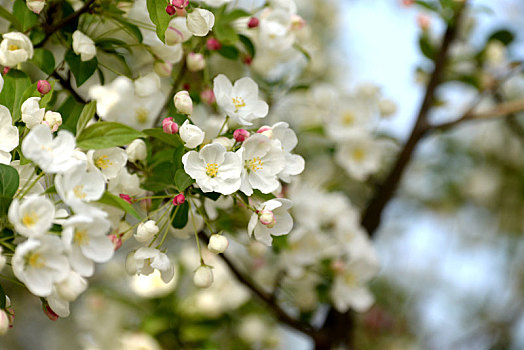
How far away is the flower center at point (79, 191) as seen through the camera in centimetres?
69

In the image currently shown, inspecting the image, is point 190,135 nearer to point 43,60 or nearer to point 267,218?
point 267,218

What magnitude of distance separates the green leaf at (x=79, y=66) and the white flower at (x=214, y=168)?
0.92 ft

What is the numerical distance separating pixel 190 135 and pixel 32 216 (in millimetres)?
239

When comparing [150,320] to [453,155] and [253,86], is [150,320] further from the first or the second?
[453,155]

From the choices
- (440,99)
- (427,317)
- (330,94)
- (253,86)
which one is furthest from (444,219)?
(253,86)

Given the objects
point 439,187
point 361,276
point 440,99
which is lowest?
point 439,187

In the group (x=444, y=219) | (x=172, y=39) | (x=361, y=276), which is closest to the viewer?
(x=172, y=39)

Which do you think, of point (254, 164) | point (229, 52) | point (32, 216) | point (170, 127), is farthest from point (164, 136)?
point (229, 52)

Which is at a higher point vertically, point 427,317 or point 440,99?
point 440,99

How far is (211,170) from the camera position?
0.80 meters

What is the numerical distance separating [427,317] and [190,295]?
152 cm

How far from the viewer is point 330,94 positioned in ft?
5.67

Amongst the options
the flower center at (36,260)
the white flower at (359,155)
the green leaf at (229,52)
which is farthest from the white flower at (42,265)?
the white flower at (359,155)

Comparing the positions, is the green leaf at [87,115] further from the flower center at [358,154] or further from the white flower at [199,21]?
the flower center at [358,154]
